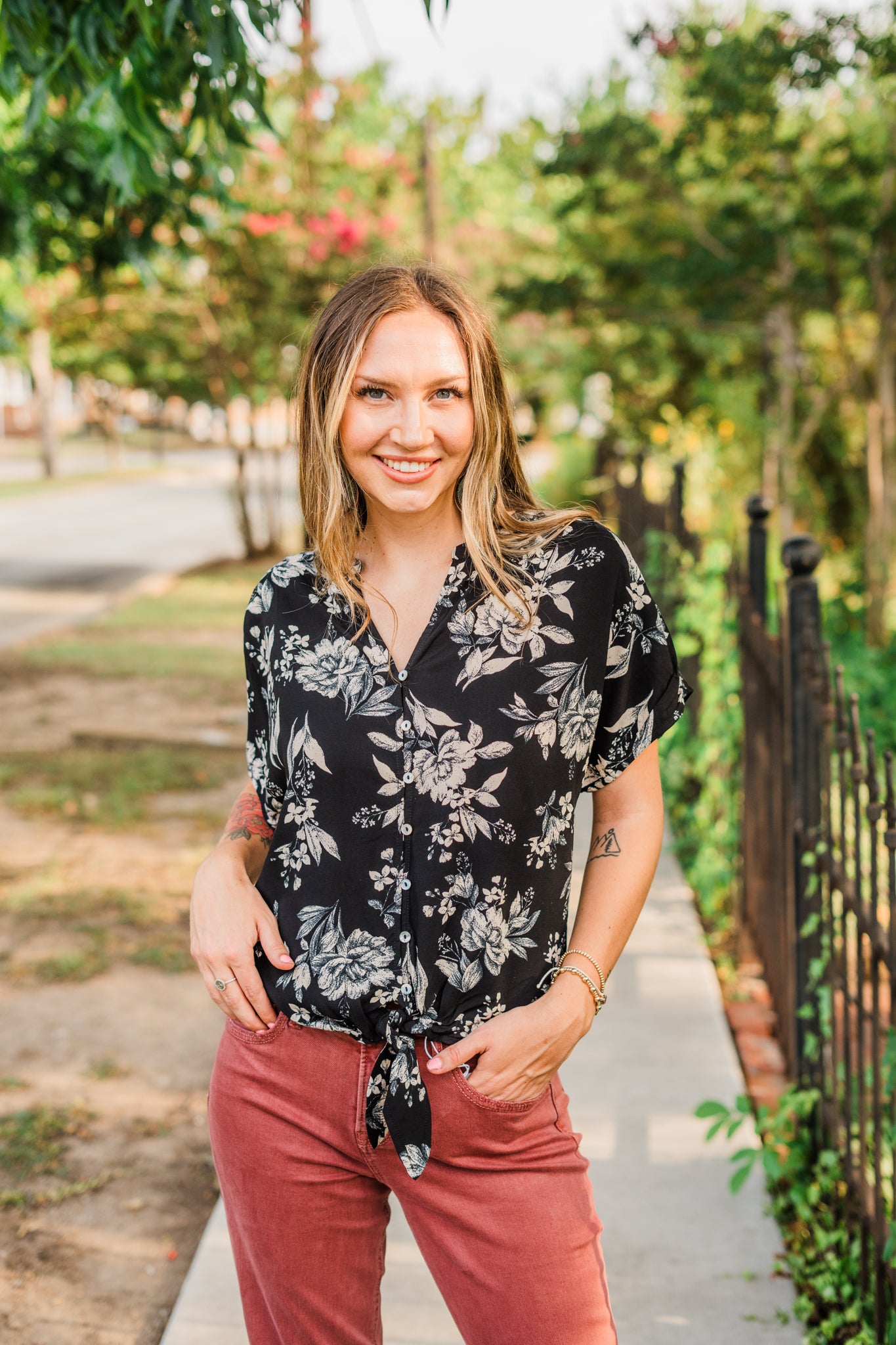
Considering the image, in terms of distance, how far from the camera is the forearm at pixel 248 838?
174 centimetres

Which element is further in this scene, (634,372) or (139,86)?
(634,372)

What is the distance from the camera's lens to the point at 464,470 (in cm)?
166

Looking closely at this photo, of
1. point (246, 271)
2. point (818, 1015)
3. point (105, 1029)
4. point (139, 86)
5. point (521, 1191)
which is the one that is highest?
point (246, 271)

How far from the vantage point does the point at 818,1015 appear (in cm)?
287

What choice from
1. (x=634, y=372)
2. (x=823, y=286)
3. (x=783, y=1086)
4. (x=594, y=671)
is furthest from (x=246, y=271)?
(x=594, y=671)

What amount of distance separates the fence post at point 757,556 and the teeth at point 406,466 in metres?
2.55

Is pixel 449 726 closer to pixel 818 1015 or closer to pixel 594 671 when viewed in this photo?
pixel 594 671

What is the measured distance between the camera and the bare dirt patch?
281cm

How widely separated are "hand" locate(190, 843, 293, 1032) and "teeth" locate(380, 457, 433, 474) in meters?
0.60

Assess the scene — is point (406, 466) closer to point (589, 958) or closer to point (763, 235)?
point (589, 958)

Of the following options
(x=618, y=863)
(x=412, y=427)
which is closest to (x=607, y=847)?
(x=618, y=863)

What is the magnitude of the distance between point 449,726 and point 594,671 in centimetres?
20

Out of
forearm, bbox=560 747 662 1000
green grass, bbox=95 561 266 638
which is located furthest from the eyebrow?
green grass, bbox=95 561 266 638

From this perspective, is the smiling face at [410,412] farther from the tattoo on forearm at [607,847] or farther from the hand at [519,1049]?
the hand at [519,1049]
